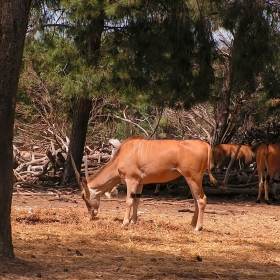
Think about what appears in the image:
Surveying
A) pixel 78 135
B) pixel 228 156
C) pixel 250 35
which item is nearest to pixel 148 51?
pixel 250 35

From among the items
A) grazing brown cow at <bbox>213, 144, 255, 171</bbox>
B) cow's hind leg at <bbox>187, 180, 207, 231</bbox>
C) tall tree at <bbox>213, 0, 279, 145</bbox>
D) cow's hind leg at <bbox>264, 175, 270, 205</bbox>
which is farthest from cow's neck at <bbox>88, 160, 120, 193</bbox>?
grazing brown cow at <bbox>213, 144, 255, 171</bbox>

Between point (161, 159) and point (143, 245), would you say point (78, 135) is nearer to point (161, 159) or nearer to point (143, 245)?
point (161, 159)

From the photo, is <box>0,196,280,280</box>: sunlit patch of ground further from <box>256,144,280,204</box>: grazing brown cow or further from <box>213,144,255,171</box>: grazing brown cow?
<box>213,144,255,171</box>: grazing brown cow

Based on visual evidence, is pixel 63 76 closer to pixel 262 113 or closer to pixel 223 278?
pixel 262 113

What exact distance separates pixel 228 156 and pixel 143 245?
31.2 feet

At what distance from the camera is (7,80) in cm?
630

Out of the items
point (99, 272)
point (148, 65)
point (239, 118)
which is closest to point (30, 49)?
point (148, 65)

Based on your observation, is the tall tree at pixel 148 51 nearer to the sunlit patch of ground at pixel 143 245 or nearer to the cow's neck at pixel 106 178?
the sunlit patch of ground at pixel 143 245

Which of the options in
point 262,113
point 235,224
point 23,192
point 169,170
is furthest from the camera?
point 262,113

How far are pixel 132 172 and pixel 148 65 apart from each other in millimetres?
3917

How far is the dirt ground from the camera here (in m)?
6.56

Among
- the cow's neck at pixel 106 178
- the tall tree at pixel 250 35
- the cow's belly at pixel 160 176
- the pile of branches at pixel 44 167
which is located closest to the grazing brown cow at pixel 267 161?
the tall tree at pixel 250 35

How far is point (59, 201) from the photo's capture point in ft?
43.4

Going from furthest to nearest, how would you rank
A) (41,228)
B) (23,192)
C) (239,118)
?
(239,118), (23,192), (41,228)
